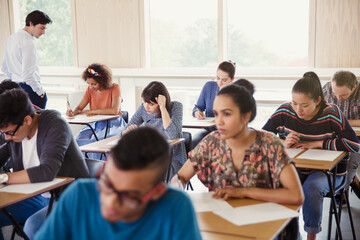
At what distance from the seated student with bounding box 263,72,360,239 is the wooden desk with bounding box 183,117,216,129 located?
1207mm

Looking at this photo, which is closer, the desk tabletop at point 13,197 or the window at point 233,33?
the desk tabletop at point 13,197

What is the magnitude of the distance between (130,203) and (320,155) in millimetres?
2063

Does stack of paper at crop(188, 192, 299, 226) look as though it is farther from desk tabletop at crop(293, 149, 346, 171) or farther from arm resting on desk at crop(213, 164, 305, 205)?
desk tabletop at crop(293, 149, 346, 171)

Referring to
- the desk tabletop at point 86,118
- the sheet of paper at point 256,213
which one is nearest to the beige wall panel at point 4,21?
the desk tabletop at point 86,118

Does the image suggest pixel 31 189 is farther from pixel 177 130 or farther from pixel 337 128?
pixel 337 128

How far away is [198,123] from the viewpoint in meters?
4.50

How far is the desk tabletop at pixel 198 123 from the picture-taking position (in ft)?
14.3

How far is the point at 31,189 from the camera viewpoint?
7.29 feet

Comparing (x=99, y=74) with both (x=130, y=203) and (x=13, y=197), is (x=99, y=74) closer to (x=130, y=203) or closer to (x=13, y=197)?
Result: (x=13, y=197)

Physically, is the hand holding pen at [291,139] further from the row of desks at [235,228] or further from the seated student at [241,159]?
the row of desks at [235,228]

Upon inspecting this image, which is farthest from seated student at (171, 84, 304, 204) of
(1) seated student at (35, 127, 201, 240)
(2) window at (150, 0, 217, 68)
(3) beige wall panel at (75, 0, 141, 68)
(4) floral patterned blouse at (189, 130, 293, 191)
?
(3) beige wall panel at (75, 0, 141, 68)

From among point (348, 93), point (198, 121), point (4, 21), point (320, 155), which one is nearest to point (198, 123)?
point (198, 121)

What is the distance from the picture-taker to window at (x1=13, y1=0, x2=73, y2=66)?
756 centimetres

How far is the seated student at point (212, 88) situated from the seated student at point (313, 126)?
1.61 metres
